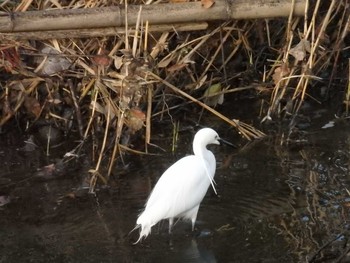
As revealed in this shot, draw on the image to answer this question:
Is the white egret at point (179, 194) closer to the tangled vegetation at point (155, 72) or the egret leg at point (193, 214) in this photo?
the egret leg at point (193, 214)

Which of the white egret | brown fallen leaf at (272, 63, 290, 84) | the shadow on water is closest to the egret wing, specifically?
the white egret

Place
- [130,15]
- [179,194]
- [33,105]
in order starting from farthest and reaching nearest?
[33,105]
[130,15]
[179,194]

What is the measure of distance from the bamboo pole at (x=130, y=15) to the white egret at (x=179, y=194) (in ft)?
4.36

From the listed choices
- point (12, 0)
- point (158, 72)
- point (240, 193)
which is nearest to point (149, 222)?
point (240, 193)

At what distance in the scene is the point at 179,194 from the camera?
14.8ft

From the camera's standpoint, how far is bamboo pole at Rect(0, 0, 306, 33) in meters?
5.61

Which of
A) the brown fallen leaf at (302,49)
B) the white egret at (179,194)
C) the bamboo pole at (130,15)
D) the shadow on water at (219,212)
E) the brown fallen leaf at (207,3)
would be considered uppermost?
the brown fallen leaf at (207,3)

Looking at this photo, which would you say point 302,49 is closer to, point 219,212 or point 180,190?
point 219,212

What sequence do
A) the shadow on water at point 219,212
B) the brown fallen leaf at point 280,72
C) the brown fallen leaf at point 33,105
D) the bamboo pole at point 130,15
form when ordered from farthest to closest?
the brown fallen leaf at point 33,105
the brown fallen leaf at point 280,72
the bamboo pole at point 130,15
the shadow on water at point 219,212

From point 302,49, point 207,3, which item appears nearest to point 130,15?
point 207,3

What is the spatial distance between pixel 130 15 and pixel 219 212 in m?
1.68

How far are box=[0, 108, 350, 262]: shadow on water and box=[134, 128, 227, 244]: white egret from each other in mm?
133

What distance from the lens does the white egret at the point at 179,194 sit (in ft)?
14.3

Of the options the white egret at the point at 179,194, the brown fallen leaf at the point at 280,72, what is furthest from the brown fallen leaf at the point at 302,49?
the white egret at the point at 179,194
